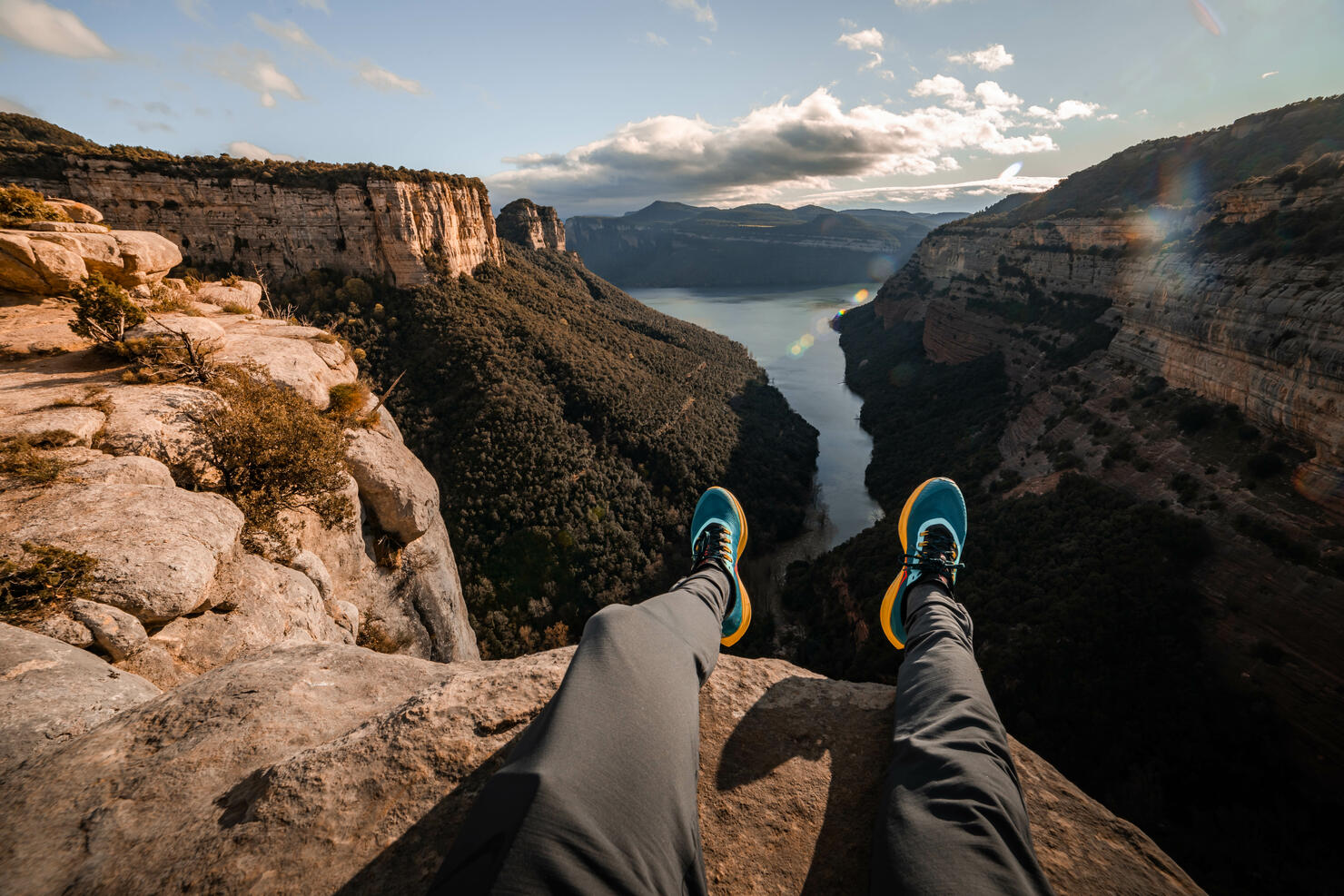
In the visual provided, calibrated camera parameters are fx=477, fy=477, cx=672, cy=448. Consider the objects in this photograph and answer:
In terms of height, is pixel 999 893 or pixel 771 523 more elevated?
pixel 999 893

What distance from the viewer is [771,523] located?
28.6m

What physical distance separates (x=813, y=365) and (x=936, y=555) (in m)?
65.7

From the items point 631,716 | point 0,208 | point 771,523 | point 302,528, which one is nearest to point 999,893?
point 631,716

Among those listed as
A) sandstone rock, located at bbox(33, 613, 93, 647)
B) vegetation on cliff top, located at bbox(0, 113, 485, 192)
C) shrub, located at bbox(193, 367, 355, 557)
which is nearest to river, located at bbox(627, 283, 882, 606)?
shrub, located at bbox(193, 367, 355, 557)

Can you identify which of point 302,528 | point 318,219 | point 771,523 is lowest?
point 771,523

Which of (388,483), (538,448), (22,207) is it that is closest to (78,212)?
(22,207)

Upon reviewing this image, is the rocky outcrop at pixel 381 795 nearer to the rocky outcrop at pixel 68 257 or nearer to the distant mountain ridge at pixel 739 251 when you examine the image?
the rocky outcrop at pixel 68 257

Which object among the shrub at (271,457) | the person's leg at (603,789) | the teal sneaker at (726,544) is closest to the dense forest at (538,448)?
the shrub at (271,457)

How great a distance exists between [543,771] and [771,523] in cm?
2799

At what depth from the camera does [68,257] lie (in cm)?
798

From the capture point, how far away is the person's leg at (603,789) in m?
1.44

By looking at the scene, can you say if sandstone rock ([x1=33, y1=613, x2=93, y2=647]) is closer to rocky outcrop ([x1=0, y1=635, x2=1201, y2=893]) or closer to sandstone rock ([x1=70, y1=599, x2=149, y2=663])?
sandstone rock ([x1=70, y1=599, x2=149, y2=663])

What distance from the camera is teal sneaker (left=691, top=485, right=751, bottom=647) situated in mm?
4793

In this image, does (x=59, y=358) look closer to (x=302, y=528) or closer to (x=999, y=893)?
(x=302, y=528)
